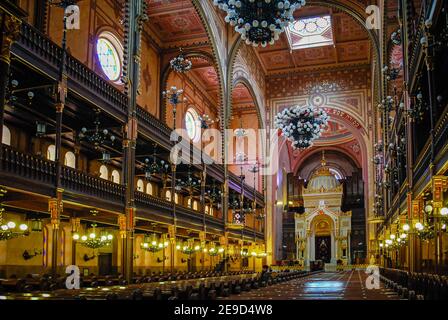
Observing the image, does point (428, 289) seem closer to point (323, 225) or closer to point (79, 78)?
point (79, 78)

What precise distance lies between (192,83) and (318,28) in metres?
9.13

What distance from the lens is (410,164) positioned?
16672mm

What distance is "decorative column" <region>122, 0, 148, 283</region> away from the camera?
712 inches

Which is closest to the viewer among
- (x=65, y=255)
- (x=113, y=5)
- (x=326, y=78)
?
(x=65, y=255)

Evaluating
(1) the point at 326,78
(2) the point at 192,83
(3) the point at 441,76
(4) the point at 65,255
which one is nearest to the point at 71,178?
(4) the point at 65,255

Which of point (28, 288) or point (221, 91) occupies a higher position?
point (221, 91)

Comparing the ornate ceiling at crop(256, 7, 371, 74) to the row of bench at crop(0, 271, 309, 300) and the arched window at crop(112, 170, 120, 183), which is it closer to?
the arched window at crop(112, 170, 120, 183)

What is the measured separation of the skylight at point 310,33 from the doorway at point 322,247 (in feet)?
60.2

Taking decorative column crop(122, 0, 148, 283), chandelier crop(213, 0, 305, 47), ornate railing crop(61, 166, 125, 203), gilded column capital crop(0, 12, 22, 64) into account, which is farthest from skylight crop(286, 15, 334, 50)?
gilded column capital crop(0, 12, 22, 64)

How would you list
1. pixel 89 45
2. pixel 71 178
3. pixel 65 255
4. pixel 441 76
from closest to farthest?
1. pixel 71 178
2. pixel 441 76
3. pixel 65 255
4. pixel 89 45

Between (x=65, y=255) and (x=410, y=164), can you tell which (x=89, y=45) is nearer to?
(x=65, y=255)

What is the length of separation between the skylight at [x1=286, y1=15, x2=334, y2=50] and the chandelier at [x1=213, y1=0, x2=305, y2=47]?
798 inches

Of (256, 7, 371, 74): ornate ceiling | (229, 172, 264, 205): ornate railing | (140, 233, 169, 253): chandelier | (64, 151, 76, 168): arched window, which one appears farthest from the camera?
(229, 172, 264, 205): ornate railing

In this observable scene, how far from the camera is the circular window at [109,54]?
23859 mm
